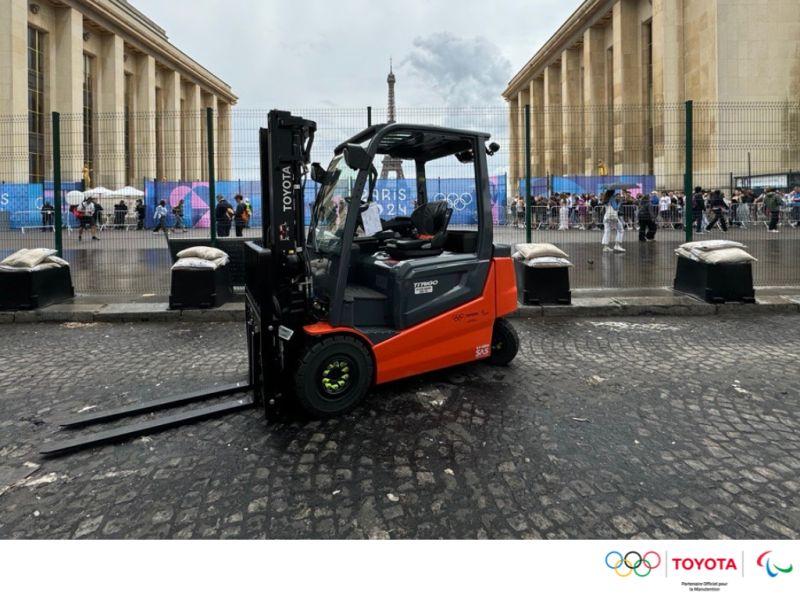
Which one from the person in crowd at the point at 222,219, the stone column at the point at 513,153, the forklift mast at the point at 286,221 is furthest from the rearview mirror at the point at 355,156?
the person in crowd at the point at 222,219

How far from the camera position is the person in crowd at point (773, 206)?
16.3 meters

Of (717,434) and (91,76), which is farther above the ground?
(91,76)

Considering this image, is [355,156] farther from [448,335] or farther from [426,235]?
[448,335]

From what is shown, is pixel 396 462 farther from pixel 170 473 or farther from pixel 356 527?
pixel 170 473

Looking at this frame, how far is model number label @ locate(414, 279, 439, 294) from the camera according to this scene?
4.66 m

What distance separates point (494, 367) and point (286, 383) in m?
2.13

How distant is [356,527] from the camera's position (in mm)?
2783

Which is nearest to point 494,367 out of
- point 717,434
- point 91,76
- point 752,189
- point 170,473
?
point 717,434

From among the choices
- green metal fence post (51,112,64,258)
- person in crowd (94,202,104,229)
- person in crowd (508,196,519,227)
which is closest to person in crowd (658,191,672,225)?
person in crowd (508,196,519,227)

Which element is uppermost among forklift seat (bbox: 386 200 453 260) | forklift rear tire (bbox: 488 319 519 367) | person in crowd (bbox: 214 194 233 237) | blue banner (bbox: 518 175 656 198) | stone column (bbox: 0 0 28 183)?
stone column (bbox: 0 0 28 183)

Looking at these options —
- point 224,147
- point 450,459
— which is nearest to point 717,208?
point 224,147

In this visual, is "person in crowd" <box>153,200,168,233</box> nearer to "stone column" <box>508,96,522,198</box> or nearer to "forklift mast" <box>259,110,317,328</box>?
"stone column" <box>508,96,522,198</box>

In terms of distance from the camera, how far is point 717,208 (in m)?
17.1

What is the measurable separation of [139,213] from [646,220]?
45.8 ft
